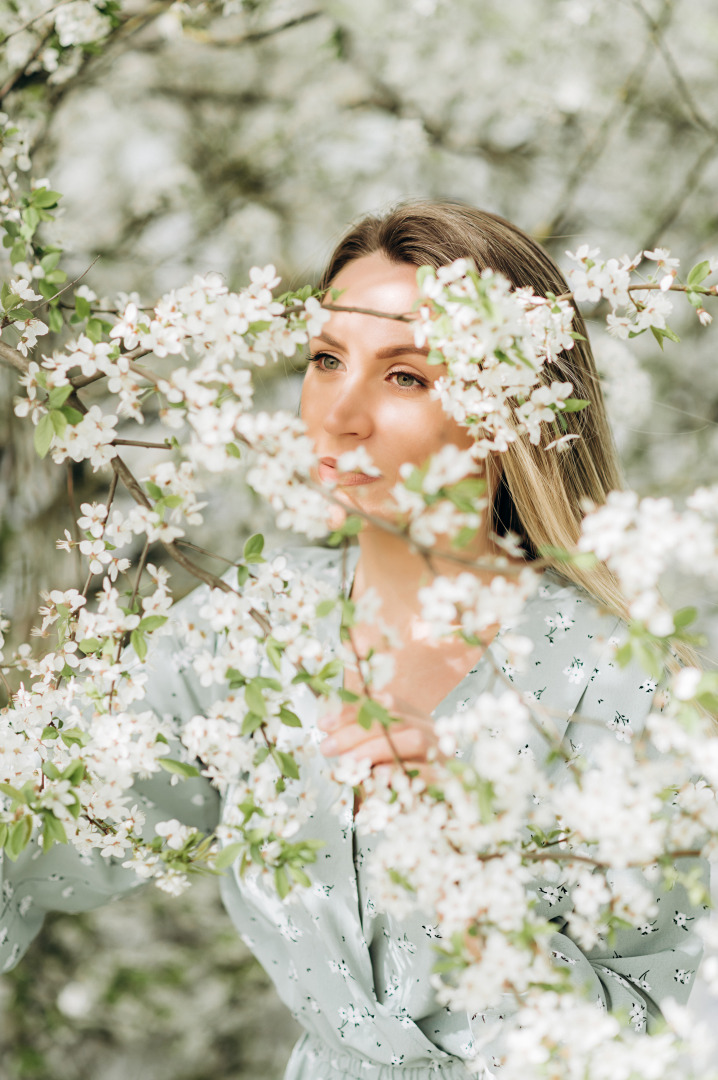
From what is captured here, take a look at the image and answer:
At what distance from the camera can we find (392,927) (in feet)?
3.67

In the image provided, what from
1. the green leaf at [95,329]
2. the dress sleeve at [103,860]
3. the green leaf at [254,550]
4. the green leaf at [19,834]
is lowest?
the dress sleeve at [103,860]

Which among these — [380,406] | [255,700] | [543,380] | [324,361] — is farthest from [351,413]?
[255,700]

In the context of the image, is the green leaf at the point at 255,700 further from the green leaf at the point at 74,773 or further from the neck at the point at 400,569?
the neck at the point at 400,569

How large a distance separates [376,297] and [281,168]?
3.60 ft

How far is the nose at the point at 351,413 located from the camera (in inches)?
41.8

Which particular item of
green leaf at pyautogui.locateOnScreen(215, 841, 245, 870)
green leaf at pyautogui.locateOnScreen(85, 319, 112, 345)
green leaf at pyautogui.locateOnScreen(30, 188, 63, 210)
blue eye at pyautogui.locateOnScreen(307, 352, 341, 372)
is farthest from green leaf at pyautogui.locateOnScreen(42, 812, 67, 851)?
blue eye at pyautogui.locateOnScreen(307, 352, 341, 372)

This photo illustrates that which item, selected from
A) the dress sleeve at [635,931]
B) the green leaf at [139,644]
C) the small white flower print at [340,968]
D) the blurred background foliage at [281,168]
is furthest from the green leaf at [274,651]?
the blurred background foliage at [281,168]

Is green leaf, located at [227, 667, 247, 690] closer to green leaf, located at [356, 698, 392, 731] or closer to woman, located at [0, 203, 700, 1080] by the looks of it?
green leaf, located at [356, 698, 392, 731]

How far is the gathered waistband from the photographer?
1162 millimetres

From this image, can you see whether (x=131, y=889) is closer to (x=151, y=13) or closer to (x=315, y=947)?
(x=315, y=947)

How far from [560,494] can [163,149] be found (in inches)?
53.6

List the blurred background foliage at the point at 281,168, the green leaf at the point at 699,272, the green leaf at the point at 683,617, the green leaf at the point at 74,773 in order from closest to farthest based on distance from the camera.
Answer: the green leaf at the point at 683,617 < the green leaf at the point at 74,773 < the green leaf at the point at 699,272 < the blurred background foliage at the point at 281,168

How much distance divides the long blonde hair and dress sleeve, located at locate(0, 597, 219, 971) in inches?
20.8

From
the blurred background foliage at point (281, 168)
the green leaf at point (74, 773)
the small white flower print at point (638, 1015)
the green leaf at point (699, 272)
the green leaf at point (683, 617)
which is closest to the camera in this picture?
the green leaf at point (683, 617)
